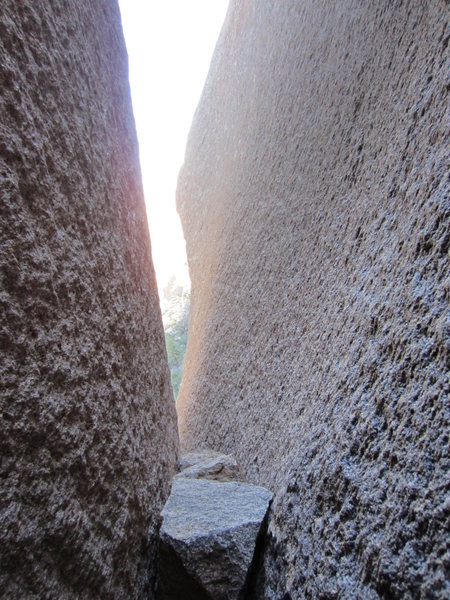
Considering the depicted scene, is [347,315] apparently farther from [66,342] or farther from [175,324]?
[175,324]

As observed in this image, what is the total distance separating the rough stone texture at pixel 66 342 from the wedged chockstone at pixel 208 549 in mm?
126

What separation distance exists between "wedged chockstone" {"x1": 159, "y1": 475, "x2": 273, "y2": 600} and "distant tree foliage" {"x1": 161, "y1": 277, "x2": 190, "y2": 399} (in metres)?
11.0

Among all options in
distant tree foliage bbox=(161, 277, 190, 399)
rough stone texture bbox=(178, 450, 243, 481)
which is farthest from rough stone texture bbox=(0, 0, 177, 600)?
distant tree foliage bbox=(161, 277, 190, 399)

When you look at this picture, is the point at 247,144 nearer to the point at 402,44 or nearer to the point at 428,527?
the point at 402,44

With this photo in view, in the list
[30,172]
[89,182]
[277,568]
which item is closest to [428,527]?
[277,568]

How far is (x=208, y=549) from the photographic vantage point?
1.42 meters

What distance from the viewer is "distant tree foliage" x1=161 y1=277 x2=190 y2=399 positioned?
1350 cm

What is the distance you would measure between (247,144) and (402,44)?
2.89 meters

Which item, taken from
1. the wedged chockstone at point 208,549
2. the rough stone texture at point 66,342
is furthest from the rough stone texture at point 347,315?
the rough stone texture at point 66,342

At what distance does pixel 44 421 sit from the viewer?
1131mm

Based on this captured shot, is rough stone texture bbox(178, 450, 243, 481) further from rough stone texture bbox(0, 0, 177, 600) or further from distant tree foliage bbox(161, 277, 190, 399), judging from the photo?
distant tree foliage bbox(161, 277, 190, 399)

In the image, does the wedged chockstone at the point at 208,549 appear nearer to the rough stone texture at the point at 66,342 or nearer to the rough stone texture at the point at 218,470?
the rough stone texture at the point at 66,342

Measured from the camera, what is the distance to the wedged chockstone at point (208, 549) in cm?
141

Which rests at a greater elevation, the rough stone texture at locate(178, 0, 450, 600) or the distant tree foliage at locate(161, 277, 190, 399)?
the distant tree foliage at locate(161, 277, 190, 399)
